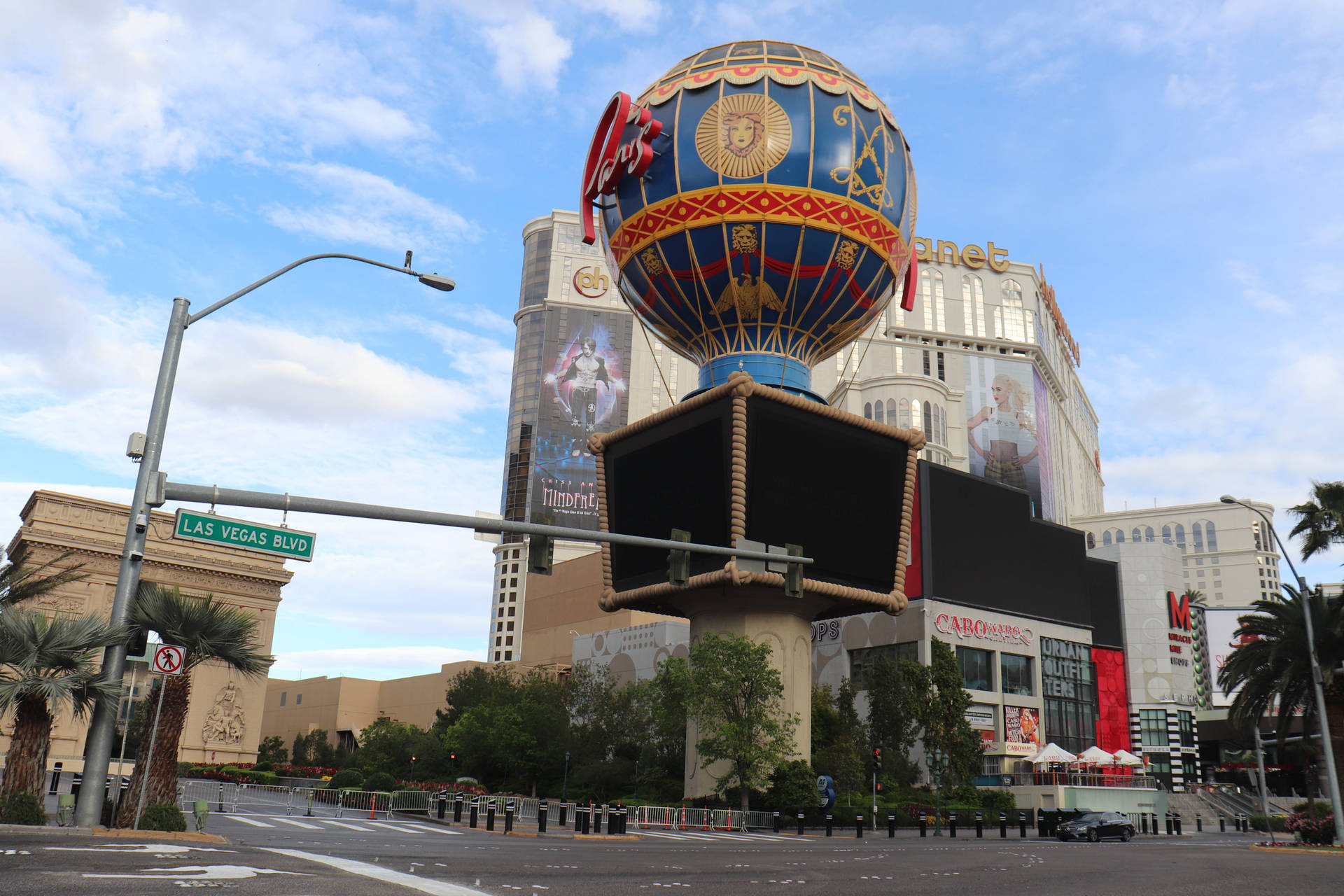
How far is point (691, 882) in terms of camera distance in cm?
1367

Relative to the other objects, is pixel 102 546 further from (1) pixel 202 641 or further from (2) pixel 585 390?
(2) pixel 585 390

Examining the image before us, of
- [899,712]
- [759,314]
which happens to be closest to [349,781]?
[899,712]

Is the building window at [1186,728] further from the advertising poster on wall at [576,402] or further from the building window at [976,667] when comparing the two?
the advertising poster on wall at [576,402]

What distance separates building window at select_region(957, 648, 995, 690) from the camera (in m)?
63.2

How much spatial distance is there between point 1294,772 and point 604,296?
98.1 meters

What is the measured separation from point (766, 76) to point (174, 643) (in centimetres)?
2785

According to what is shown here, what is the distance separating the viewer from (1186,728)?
81.6m

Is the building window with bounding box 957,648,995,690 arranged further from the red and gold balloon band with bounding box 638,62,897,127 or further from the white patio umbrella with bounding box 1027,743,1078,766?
the red and gold balloon band with bounding box 638,62,897,127

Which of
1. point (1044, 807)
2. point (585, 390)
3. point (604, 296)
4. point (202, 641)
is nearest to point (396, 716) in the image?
point (585, 390)

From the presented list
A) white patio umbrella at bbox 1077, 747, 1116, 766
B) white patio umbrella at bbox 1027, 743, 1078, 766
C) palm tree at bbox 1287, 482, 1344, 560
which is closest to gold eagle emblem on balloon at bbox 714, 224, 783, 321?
palm tree at bbox 1287, 482, 1344, 560

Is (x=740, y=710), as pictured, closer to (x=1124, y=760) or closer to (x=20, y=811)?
(x=1124, y=760)

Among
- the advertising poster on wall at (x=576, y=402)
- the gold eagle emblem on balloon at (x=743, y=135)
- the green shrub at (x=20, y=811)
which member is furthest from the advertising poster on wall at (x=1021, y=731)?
the advertising poster on wall at (x=576, y=402)

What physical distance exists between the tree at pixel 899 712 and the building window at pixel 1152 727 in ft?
123

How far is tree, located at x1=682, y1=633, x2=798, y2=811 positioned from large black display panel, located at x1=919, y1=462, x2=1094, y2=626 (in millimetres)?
27256
